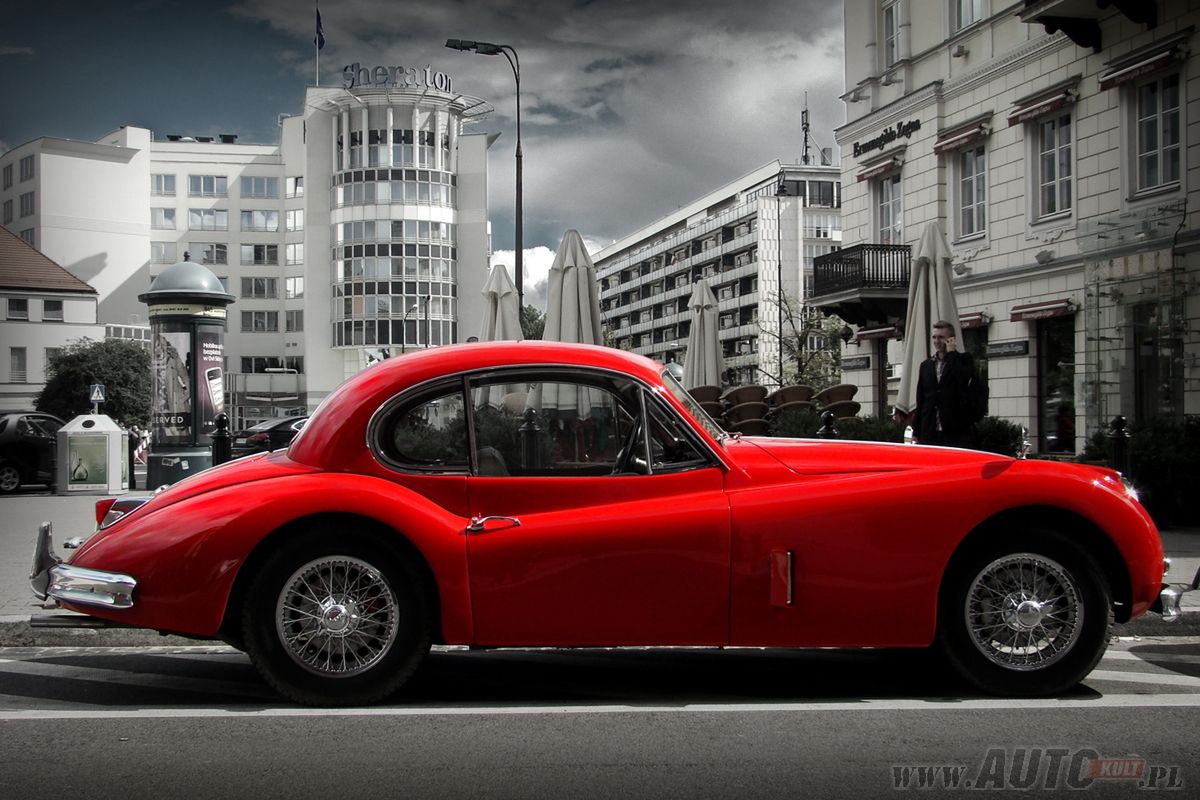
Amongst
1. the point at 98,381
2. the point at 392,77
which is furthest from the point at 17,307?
the point at 392,77

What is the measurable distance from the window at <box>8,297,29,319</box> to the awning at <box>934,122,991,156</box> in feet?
211

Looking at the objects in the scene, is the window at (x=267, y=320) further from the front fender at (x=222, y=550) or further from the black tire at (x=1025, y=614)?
the black tire at (x=1025, y=614)

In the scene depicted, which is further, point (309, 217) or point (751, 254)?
point (751, 254)

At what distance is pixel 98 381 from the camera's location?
212 ft

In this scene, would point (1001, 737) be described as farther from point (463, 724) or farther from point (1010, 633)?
point (463, 724)

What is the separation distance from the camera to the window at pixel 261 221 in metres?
93.5

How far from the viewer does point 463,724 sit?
4.88 m

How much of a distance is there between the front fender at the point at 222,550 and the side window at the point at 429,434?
283mm

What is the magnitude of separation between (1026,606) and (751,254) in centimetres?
9664

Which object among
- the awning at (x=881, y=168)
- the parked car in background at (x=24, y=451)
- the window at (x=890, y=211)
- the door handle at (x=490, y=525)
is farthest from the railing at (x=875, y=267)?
the door handle at (x=490, y=525)

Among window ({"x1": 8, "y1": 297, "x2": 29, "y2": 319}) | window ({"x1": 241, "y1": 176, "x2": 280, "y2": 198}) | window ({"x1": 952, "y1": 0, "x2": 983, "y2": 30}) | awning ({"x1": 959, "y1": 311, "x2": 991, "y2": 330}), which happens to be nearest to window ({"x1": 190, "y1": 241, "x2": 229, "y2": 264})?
window ({"x1": 241, "y1": 176, "x2": 280, "y2": 198})

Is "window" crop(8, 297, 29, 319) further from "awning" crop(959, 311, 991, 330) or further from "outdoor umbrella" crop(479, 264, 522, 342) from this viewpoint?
"outdoor umbrella" crop(479, 264, 522, 342)

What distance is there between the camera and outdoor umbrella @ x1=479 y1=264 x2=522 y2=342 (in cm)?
1723

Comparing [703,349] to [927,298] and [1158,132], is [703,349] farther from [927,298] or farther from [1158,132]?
[1158,132]
